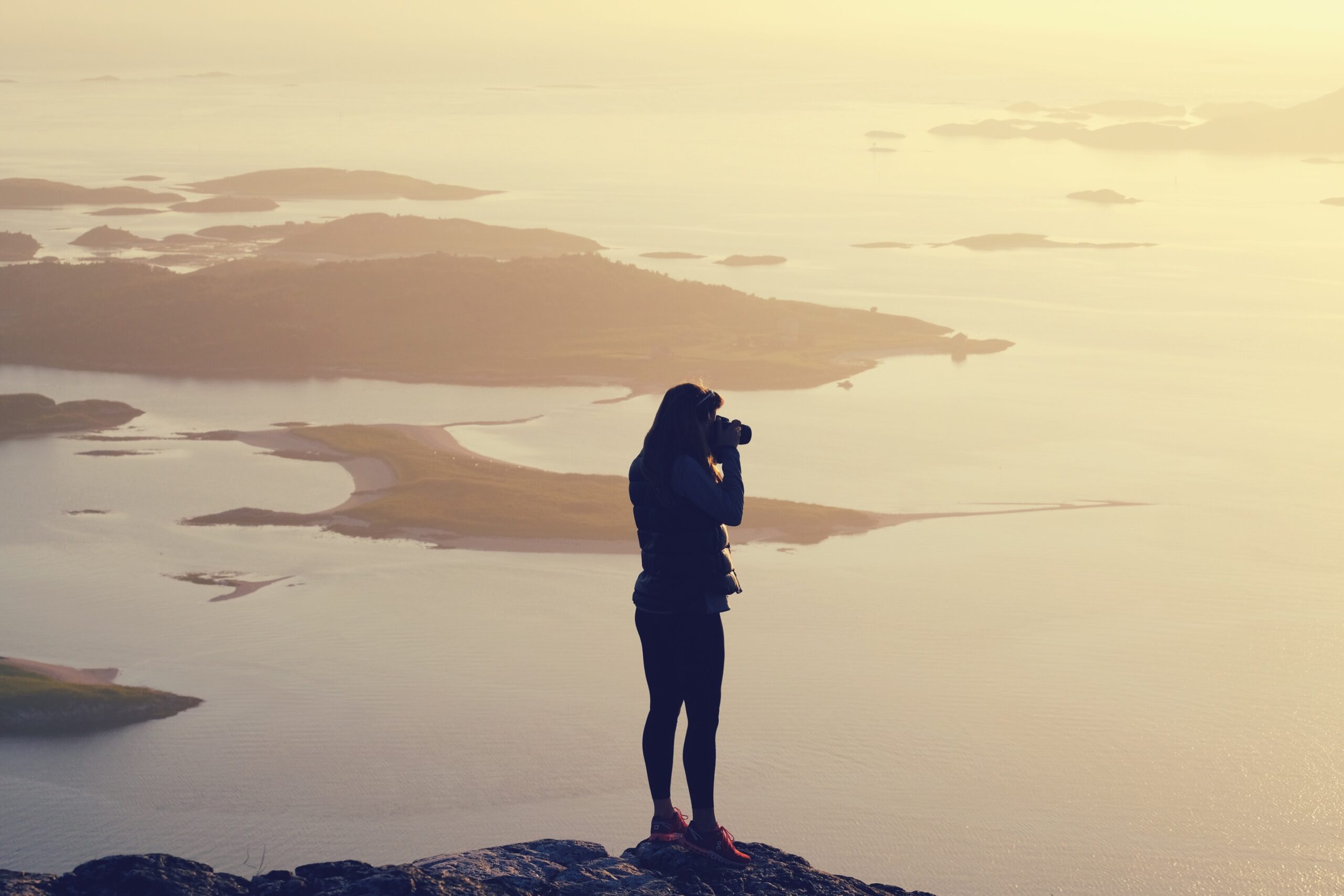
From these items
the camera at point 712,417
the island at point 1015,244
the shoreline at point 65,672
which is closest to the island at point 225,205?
the island at point 1015,244

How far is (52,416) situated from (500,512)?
65.7ft

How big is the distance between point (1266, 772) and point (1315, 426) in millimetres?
36141

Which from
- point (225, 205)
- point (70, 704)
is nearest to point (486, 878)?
point (70, 704)

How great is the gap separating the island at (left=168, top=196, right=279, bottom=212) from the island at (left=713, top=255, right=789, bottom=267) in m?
38.3

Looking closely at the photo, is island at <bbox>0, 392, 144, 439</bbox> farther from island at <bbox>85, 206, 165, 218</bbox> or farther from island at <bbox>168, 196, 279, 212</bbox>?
island at <bbox>168, 196, 279, 212</bbox>

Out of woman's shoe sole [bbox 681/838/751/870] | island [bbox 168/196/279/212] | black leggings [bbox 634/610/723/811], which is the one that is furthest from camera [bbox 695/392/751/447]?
island [bbox 168/196/279/212]

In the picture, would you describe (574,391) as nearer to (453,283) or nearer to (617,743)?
(453,283)

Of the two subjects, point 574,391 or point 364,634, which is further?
point 574,391

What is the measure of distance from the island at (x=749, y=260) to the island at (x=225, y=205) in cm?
3825

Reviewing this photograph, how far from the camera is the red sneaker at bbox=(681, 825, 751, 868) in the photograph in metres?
6.79

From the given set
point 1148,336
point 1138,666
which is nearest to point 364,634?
point 1138,666

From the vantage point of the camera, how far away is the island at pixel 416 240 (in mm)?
90875

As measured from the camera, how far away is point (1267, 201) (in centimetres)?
12662

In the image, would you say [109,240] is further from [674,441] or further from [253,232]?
[674,441]
